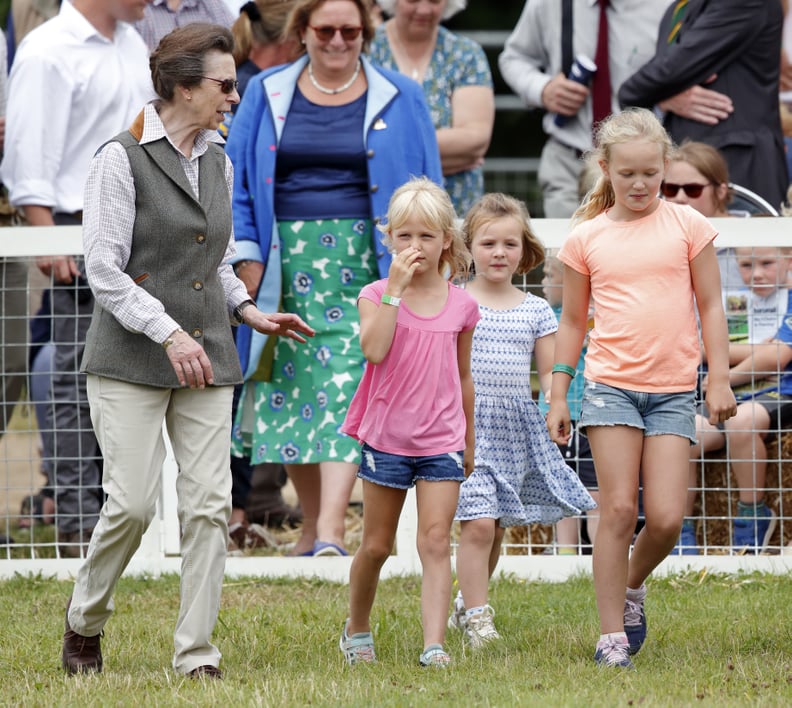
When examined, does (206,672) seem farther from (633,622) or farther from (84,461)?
(84,461)

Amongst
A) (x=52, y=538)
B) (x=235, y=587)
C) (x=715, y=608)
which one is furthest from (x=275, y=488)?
(x=715, y=608)

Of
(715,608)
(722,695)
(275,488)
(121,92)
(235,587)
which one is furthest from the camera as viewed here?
(275,488)

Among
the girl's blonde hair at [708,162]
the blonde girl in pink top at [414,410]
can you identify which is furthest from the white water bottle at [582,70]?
the blonde girl in pink top at [414,410]

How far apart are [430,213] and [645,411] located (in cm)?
94

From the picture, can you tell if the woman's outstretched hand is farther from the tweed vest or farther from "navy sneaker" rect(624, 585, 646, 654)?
"navy sneaker" rect(624, 585, 646, 654)

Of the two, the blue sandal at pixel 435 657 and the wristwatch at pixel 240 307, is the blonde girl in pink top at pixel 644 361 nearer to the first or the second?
the blue sandal at pixel 435 657

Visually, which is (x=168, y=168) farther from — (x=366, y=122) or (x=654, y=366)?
(x=366, y=122)

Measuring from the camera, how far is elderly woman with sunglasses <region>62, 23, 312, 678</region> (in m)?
4.55

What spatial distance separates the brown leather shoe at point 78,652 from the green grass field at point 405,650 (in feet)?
0.18

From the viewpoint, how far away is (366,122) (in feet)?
21.9

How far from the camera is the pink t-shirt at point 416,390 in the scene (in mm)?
4801

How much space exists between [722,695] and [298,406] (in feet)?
10.0

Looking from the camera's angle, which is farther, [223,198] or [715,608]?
[715,608]

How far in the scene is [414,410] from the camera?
4809mm
